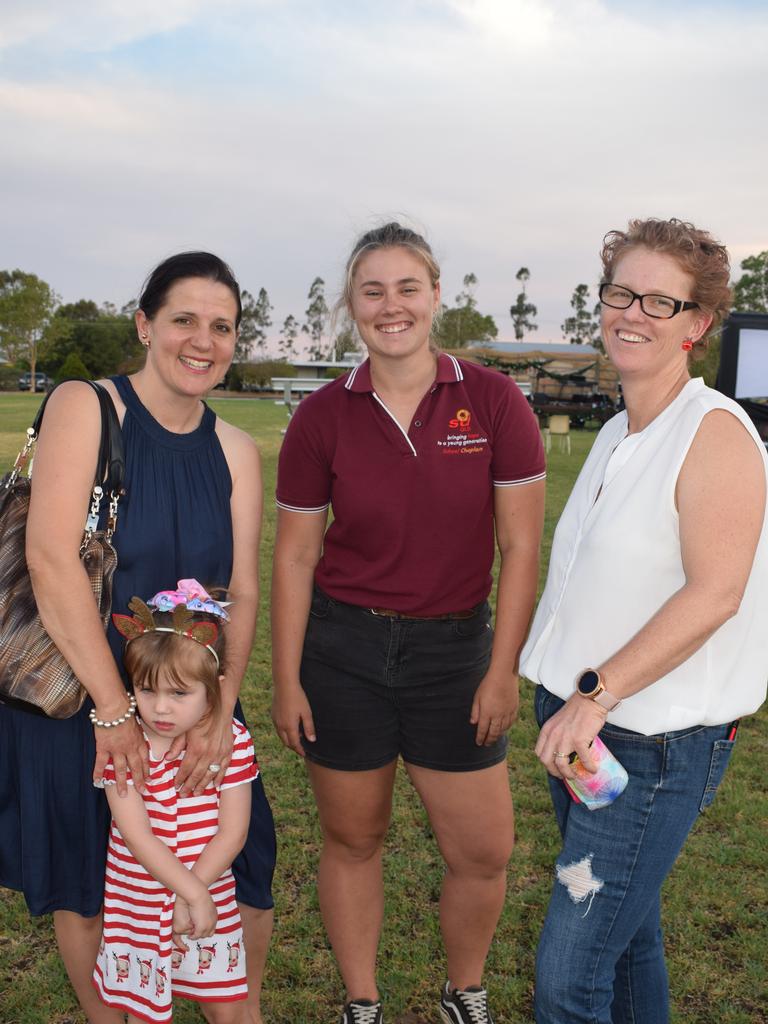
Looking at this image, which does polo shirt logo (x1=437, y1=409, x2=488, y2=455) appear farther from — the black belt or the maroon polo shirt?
the black belt

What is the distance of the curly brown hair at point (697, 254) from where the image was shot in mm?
2080

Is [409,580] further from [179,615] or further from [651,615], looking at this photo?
[651,615]

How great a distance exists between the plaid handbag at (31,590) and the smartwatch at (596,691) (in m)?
1.28

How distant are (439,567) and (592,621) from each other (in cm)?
68

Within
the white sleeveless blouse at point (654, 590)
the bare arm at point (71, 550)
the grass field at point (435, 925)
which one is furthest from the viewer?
the grass field at point (435, 925)

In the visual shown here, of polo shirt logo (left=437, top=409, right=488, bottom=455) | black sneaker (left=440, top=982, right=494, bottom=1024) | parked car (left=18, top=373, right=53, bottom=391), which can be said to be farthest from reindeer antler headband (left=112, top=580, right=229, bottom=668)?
parked car (left=18, top=373, right=53, bottom=391)

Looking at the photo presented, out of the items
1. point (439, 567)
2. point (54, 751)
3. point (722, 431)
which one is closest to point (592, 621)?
point (722, 431)

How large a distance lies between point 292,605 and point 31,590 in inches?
31.6

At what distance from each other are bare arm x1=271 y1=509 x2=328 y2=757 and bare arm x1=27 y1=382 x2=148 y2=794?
1.93 feet

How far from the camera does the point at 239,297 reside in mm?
2678

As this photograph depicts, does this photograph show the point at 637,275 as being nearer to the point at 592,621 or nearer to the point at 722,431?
the point at 722,431

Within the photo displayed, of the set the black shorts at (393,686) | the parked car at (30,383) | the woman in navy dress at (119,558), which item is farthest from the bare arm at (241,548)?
the parked car at (30,383)

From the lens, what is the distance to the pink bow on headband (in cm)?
240

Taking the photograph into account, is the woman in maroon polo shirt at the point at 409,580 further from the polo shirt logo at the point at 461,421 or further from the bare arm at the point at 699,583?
the bare arm at the point at 699,583
